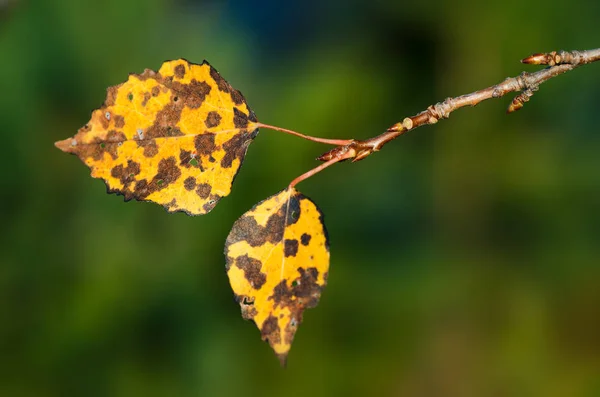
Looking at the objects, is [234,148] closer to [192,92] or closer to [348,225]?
[192,92]

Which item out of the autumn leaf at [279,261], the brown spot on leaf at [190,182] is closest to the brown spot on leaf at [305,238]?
the autumn leaf at [279,261]

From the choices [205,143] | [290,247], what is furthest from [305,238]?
[205,143]

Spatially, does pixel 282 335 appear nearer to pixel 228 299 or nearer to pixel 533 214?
pixel 228 299

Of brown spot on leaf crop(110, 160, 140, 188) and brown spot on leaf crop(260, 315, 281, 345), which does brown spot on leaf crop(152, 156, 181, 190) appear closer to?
brown spot on leaf crop(110, 160, 140, 188)

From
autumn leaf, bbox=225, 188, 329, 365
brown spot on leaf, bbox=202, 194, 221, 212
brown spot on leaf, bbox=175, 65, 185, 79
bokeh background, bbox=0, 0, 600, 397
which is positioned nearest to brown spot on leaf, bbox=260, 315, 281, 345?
autumn leaf, bbox=225, 188, 329, 365

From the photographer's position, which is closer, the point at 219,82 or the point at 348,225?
the point at 219,82

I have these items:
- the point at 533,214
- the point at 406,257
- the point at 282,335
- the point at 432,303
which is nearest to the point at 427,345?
the point at 432,303
